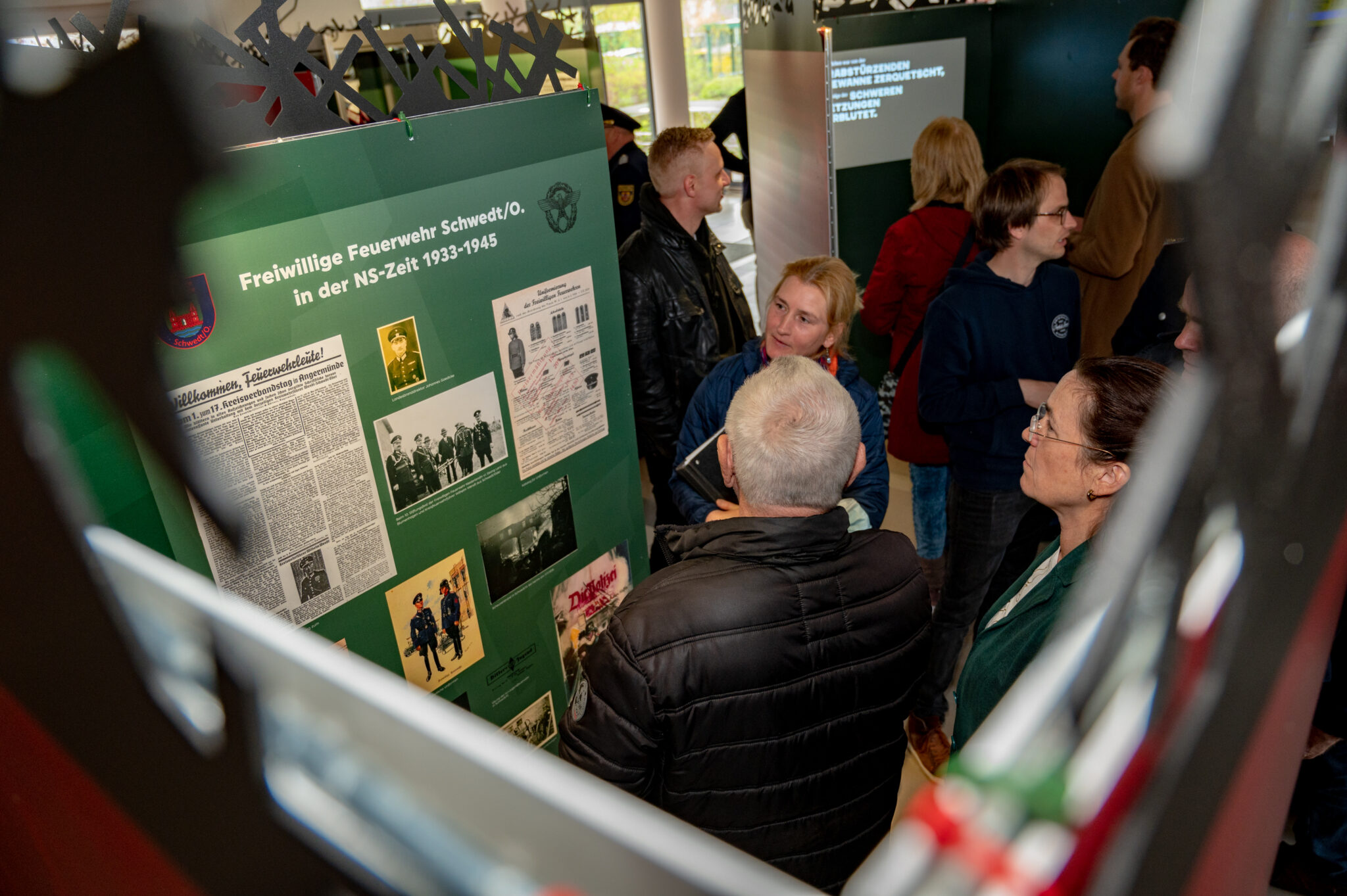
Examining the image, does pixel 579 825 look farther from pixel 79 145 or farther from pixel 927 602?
pixel 927 602

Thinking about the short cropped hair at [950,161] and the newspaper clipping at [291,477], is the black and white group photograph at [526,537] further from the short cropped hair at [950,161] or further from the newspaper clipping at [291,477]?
the short cropped hair at [950,161]

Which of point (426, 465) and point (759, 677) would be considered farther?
point (426, 465)

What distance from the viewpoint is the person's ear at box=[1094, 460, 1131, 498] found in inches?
60.2

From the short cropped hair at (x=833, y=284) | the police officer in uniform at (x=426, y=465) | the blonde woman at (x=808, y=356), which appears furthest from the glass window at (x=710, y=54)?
the police officer in uniform at (x=426, y=465)

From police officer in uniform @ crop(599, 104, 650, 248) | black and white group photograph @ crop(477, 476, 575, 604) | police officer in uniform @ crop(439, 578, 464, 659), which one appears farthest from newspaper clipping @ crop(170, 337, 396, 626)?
police officer in uniform @ crop(599, 104, 650, 248)

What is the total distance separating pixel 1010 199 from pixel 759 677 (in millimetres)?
1740

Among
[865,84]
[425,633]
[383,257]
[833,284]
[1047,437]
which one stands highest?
[865,84]

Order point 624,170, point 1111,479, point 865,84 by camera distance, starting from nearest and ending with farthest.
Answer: point 1111,479, point 865,84, point 624,170

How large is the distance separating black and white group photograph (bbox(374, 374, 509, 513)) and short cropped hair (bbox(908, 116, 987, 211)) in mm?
2183

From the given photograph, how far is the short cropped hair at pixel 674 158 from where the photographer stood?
121 inches

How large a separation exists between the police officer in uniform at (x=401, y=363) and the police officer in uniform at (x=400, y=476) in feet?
0.39

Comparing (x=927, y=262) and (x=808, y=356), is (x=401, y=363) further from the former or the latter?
(x=927, y=262)

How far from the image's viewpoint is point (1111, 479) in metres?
1.54

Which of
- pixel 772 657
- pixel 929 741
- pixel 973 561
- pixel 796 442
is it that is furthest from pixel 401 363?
pixel 929 741
